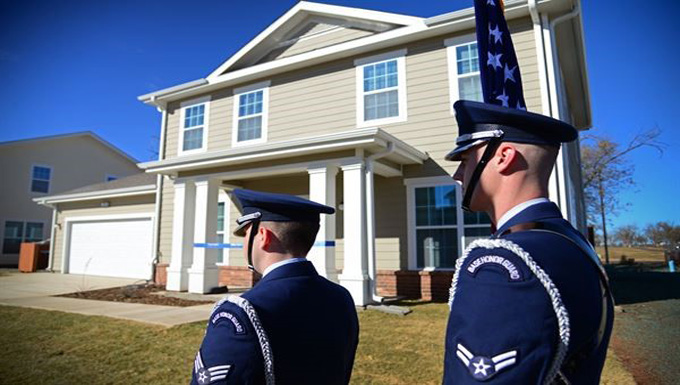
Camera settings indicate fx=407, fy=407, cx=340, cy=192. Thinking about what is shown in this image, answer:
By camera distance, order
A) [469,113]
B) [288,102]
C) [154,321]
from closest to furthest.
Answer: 1. [469,113]
2. [154,321]
3. [288,102]

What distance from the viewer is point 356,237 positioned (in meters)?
8.05

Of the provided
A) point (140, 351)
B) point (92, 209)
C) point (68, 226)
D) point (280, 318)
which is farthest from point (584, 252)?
point (68, 226)

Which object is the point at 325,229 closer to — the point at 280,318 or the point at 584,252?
the point at 280,318

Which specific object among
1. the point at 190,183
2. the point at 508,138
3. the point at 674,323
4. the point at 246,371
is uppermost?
the point at 190,183

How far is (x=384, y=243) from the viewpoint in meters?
9.74

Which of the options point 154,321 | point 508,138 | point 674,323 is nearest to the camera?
point 508,138

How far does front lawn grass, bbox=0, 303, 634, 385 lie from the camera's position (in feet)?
13.7

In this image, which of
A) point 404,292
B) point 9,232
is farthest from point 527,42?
point 9,232

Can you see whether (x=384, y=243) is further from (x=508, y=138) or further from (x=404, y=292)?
(x=508, y=138)

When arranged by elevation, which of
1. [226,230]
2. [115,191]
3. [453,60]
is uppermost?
[453,60]

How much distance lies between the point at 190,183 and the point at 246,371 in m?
9.80

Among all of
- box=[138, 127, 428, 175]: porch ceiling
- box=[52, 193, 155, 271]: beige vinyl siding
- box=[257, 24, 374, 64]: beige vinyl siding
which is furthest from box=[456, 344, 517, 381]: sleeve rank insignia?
box=[52, 193, 155, 271]: beige vinyl siding

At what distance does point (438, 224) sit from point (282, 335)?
8129 mm

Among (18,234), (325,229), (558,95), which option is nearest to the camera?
(325,229)
